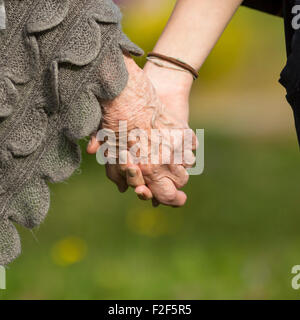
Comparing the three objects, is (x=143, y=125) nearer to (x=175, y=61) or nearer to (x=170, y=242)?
(x=175, y=61)

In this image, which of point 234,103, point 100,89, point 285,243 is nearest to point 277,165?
point 285,243

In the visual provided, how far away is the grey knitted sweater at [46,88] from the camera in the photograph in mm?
1066

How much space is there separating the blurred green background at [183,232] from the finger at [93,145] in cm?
89

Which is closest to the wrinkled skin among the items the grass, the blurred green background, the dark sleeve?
the dark sleeve

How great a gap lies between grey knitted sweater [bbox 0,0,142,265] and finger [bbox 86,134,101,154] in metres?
0.13

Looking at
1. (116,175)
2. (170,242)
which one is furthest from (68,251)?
(116,175)

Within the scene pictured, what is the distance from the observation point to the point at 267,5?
1.52 m

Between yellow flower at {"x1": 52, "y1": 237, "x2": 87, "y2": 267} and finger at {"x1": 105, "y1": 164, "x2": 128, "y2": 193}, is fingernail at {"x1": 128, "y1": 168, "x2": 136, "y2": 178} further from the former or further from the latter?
yellow flower at {"x1": 52, "y1": 237, "x2": 87, "y2": 267}

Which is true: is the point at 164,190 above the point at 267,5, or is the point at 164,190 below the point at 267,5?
below

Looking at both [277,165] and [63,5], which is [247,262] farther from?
[63,5]

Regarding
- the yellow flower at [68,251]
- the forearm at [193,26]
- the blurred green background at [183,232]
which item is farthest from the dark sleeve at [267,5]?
the yellow flower at [68,251]

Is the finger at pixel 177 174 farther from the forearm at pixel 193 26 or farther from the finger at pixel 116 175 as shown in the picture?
the forearm at pixel 193 26

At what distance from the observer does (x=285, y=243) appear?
2.85 meters

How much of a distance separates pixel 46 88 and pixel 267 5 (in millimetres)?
678
